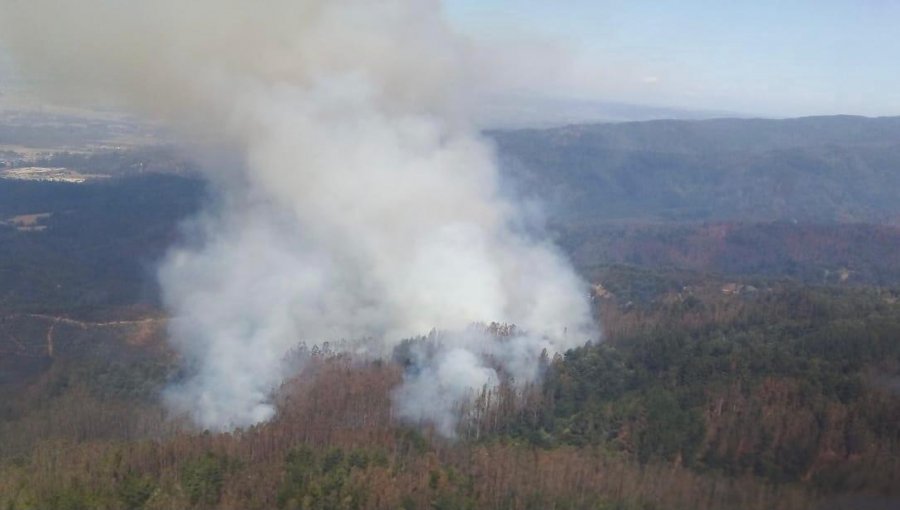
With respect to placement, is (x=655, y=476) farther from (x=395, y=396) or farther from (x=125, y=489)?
(x=125, y=489)

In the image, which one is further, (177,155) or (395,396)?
(177,155)

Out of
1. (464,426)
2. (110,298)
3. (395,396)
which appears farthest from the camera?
(110,298)

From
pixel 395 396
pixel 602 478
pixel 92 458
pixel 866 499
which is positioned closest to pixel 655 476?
pixel 602 478

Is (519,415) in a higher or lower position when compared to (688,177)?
lower

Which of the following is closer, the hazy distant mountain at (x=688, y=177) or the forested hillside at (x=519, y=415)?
the forested hillside at (x=519, y=415)

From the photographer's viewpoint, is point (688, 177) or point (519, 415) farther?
point (688, 177)

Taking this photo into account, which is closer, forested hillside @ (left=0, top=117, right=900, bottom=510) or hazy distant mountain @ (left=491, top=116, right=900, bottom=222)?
forested hillside @ (left=0, top=117, right=900, bottom=510)

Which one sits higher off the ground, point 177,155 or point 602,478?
point 177,155

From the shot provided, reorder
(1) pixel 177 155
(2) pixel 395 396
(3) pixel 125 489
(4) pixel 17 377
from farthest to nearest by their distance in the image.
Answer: (1) pixel 177 155
(4) pixel 17 377
(2) pixel 395 396
(3) pixel 125 489
